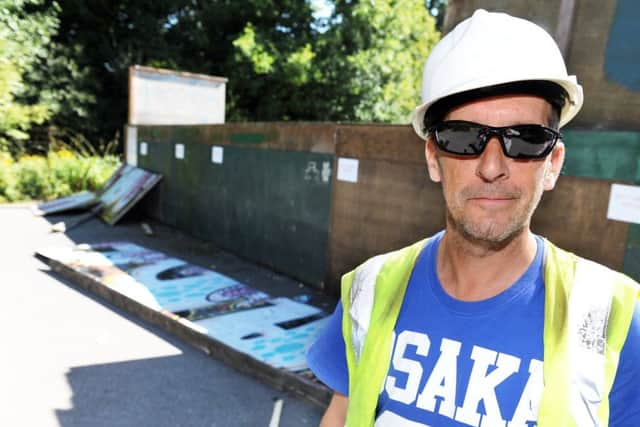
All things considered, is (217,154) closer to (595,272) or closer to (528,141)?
(528,141)

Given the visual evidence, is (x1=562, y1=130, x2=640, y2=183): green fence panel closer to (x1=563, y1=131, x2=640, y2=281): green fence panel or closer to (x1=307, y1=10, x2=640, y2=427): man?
(x1=563, y1=131, x2=640, y2=281): green fence panel

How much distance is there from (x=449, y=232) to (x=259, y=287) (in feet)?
17.7

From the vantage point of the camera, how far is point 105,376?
4234 mm

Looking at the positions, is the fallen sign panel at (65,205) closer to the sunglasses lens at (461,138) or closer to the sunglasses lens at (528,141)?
the sunglasses lens at (461,138)

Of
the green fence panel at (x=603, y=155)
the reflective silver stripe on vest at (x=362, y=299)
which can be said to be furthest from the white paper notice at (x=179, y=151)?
the reflective silver stripe on vest at (x=362, y=299)

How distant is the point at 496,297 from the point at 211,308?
15.6 ft

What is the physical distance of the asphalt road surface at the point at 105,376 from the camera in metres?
3.68

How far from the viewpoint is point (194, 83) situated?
13.9 meters

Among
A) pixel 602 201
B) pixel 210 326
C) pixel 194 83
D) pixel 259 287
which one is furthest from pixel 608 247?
pixel 194 83

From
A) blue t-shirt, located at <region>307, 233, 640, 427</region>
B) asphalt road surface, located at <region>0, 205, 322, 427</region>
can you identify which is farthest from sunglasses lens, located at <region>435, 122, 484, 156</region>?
asphalt road surface, located at <region>0, 205, 322, 427</region>

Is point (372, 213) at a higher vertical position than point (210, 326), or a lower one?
higher

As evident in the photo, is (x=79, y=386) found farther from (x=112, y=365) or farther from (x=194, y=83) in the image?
(x=194, y=83)

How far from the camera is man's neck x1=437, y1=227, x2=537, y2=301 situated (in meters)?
1.39

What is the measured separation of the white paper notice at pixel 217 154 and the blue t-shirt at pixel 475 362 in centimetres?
762
